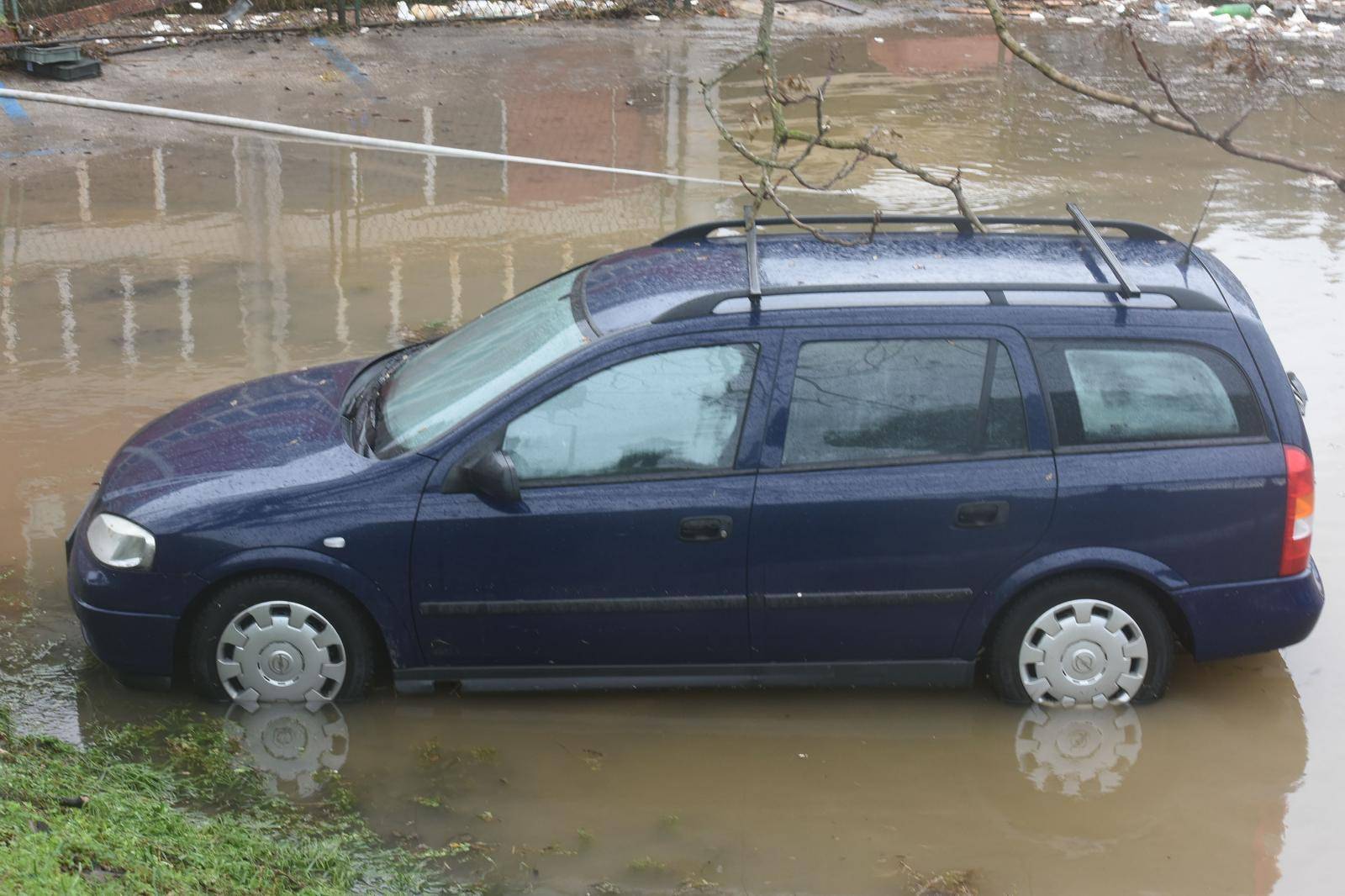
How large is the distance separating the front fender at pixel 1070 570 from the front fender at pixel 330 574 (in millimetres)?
1990

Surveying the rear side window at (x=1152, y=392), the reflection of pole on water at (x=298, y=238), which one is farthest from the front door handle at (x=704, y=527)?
the reflection of pole on water at (x=298, y=238)

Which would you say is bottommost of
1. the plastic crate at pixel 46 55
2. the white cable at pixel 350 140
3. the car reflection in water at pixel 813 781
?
the car reflection in water at pixel 813 781

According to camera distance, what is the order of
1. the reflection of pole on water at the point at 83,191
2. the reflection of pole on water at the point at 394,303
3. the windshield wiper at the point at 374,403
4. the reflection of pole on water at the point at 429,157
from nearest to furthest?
the windshield wiper at the point at 374,403, the reflection of pole on water at the point at 394,303, the reflection of pole on water at the point at 83,191, the reflection of pole on water at the point at 429,157

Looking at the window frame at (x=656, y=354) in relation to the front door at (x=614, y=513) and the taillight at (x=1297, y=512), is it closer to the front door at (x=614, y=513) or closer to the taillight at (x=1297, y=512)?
the front door at (x=614, y=513)

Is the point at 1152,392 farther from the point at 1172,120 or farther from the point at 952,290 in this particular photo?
the point at 1172,120

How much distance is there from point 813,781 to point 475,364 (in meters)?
1.98

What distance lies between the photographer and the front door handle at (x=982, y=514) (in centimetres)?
494

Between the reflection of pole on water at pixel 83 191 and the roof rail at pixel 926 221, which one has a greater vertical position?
the roof rail at pixel 926 221

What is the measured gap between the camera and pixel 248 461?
5.09 metres

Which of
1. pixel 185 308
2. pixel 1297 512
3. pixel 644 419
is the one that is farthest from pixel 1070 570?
pixel 185 308

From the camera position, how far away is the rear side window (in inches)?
198

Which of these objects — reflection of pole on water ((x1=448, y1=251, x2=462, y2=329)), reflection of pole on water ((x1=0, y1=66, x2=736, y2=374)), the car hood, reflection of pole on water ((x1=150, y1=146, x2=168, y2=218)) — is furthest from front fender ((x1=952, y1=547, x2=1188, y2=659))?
reflection of pole on water ((x1=150, y1=146, x2=168, y2=218))

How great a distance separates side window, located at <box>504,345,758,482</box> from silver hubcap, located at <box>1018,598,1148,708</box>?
1.32 m

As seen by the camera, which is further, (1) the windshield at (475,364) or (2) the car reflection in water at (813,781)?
(1) the windshield at (475,364)
